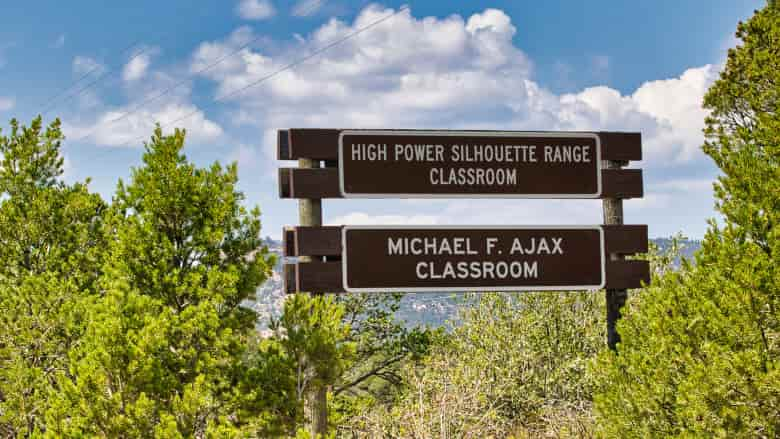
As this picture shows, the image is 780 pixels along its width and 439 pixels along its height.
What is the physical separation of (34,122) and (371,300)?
9084mm

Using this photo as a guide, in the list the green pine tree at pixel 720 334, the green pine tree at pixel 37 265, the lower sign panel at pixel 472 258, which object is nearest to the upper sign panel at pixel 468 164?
the lower sign panel at pixel 472 258

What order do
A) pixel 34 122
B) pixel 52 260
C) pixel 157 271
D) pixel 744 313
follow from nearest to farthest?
pixel 744 313 < pixel 157 271 < pixel 52 260 < pixel 34 122

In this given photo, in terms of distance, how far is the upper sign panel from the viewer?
746 cm

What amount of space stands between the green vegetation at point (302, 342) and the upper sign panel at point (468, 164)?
1361mm

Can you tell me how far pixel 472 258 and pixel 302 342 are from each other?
7.62 feet

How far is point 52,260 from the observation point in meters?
16.0

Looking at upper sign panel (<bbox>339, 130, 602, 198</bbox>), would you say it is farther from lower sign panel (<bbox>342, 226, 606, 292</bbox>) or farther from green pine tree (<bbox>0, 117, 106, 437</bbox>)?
green pine tree (<bbox>0, 117, 106, 437</bbox>)

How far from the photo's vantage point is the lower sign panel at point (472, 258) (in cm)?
727

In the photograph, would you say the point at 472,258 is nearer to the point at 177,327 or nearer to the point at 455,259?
the point at 455,259

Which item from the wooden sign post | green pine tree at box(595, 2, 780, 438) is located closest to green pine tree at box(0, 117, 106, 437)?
the wooden sign post

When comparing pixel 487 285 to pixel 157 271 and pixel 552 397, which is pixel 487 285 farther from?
pixel 552 397

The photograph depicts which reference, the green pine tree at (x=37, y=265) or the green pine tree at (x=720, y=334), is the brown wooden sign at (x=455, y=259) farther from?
the green pine tree at (x=37, y=265)

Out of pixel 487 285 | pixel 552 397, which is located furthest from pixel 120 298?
pixel 552 397

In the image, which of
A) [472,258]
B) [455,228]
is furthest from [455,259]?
[455,228]
